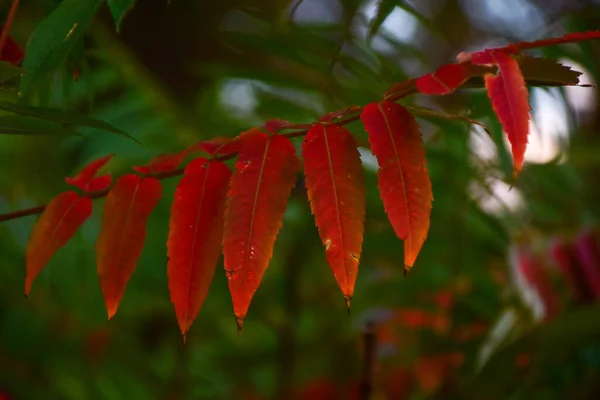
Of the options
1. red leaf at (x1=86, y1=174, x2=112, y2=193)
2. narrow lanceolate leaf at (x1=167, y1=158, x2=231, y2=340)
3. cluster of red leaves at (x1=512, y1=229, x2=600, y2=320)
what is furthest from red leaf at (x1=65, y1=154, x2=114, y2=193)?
cluster of red leaves at (x1=512, y1=229, x2=600, y2=320)

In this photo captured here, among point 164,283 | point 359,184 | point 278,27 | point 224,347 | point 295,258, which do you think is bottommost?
point 224,347

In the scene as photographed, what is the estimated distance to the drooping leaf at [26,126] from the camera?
367 mm

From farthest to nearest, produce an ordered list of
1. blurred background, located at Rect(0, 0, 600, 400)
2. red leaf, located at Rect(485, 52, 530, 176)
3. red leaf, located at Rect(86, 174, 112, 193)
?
blurred background, located at Rect(0, 0, 600, 400), red leaf, located at Rect(86, 174, 112, 193), red leaf, located at Rect(485, 52, 530, 176)

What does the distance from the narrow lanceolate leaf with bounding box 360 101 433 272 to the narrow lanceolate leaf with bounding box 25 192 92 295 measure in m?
0.21

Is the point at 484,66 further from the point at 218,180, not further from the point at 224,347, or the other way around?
the point at 224,347

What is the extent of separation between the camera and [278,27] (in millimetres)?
768

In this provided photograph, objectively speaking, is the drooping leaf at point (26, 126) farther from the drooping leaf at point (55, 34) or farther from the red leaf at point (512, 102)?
the red leaf at point (512, 102)

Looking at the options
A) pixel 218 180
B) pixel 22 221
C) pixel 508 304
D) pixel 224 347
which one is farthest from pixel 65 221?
pixel 224 347

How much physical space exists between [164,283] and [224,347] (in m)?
0.28

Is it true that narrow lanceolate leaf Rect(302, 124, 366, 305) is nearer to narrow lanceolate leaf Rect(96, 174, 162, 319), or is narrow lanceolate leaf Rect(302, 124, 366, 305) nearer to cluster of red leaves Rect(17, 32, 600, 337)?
cluster of red leaves Rect(17, 32, 600, 337)

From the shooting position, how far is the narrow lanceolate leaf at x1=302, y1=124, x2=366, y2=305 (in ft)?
1.01

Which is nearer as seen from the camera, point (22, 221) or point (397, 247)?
point (22, 221)

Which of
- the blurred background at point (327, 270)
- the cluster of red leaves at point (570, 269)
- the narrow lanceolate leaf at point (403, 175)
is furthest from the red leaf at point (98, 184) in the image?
the cluster of red leaves at point (570, 269)

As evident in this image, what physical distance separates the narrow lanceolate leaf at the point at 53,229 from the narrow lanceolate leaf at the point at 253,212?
13 cm
